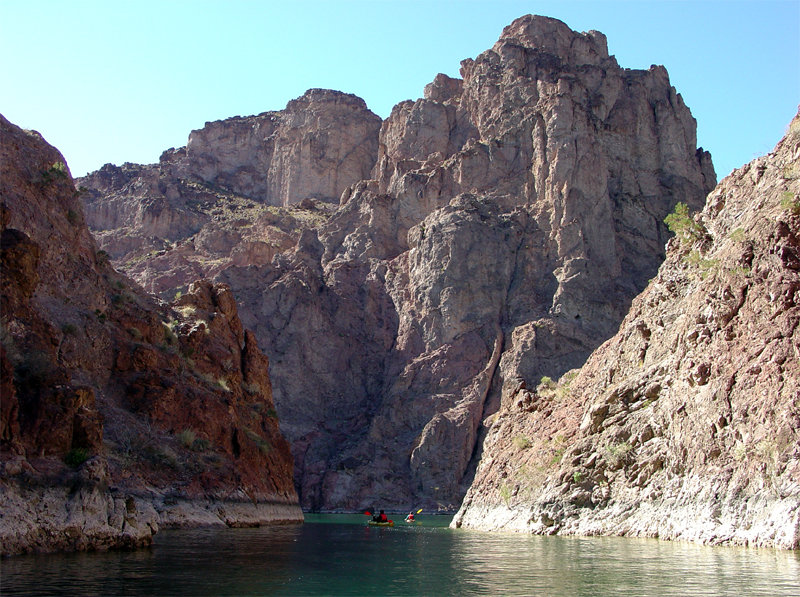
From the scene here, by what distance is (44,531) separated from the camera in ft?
71.3

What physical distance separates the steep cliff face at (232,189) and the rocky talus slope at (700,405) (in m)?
93.2

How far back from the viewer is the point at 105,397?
130ft

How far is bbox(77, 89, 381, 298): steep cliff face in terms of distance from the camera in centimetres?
13462

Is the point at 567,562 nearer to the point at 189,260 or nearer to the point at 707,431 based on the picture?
the point at 707,431

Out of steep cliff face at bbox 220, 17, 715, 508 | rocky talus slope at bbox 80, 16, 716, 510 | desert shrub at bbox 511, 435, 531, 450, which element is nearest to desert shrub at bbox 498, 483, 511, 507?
desert shrub at bbox 511, 435, 531, 450

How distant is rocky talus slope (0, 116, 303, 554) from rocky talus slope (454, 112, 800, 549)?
15910 mm

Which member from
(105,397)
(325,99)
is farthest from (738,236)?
(325,99)

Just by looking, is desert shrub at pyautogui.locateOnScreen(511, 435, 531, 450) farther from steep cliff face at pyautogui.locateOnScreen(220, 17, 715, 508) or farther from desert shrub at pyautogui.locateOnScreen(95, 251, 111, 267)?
steep cliff face at pyautogui.locateOnScreen(220, 17, 715, 508)

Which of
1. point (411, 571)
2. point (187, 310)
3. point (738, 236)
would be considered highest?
point (187, 310)

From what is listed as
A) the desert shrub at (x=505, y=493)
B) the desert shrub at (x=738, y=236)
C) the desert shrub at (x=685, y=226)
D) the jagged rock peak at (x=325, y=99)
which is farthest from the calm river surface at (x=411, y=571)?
the jagged rock peak at (x=325, y=99)

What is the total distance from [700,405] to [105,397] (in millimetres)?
26971

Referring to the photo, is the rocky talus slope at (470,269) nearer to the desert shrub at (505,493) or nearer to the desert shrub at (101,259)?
the desert shrub at (505,493)

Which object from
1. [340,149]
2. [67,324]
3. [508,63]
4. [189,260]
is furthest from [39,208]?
[340,149]

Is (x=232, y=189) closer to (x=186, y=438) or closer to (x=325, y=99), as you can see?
(x=325, y=99)
